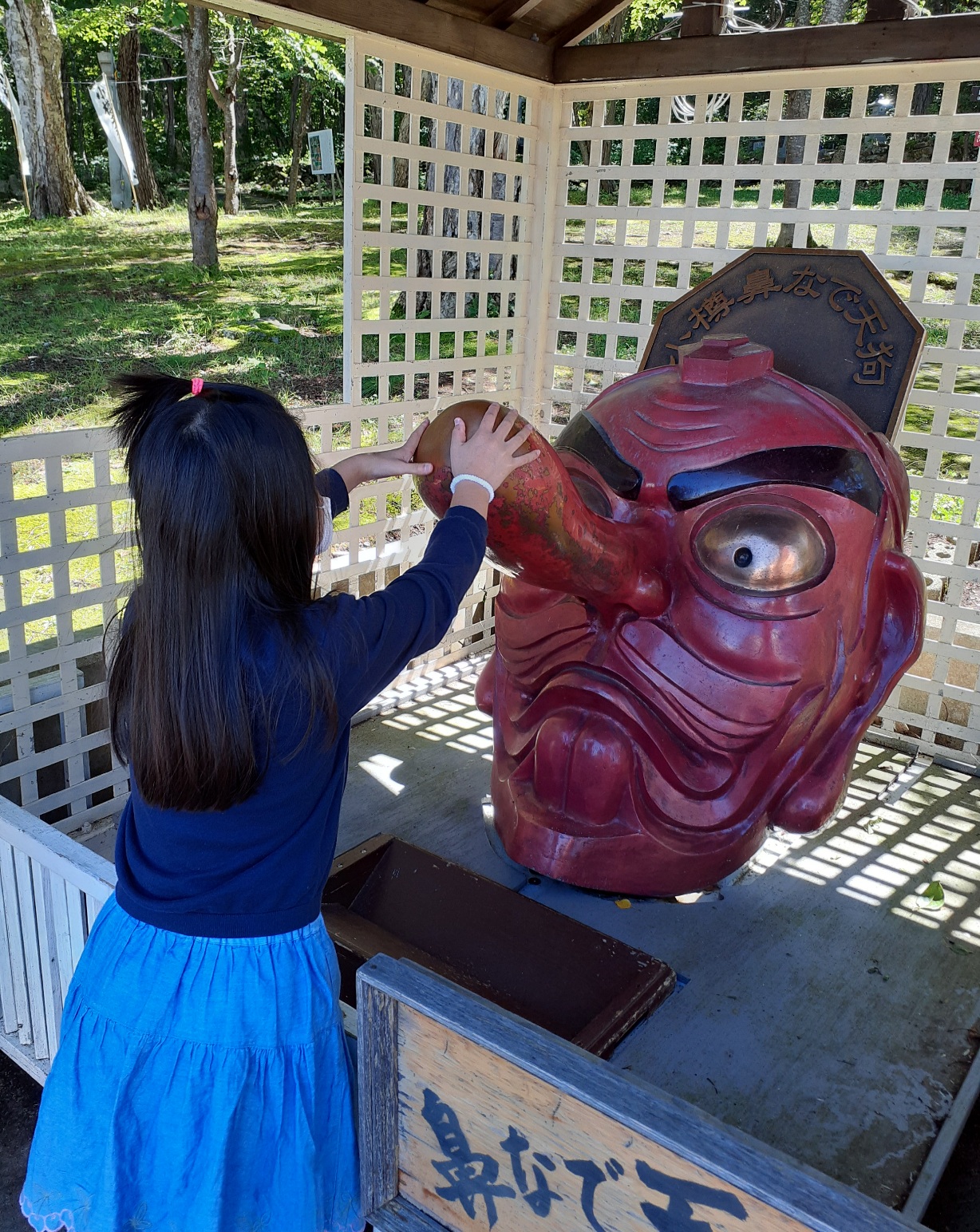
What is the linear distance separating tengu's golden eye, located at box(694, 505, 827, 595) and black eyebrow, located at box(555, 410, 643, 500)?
0.21 meters

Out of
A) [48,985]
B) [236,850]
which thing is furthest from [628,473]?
[48,985]

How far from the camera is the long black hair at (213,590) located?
45.9 inches

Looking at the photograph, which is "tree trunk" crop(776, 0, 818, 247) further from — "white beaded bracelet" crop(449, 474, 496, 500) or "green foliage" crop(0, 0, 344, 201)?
"white beaded bracelet" crop(449, 474, 496, 500)

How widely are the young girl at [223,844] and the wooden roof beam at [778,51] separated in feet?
8.23

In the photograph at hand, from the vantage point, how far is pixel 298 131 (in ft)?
53.3

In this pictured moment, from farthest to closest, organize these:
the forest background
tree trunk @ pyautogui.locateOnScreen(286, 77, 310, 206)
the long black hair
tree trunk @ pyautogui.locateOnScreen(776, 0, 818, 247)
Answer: tree trunk @ pyautogui.locateOnScreen(286, 77, 310, 206)
tree trunk @ pyautogui.locateOnScreen(776, 0, 818, 247)
the forest background
the long black hair

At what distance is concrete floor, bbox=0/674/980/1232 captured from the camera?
197 centimetres

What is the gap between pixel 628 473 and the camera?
2.35 meters

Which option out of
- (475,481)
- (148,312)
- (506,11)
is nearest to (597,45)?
(506,11)

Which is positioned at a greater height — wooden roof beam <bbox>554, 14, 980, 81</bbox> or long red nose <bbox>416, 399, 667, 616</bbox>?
wooden roof beam <bbox>554, 14, 980, 81</bbox>

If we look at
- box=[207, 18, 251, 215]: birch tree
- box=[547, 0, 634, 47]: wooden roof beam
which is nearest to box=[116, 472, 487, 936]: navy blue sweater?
box=[547, 0, 634, 47]: wooden roof beam

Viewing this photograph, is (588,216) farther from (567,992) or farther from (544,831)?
(567,992)

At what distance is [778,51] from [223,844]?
3080 mm

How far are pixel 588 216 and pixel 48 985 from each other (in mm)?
3190
